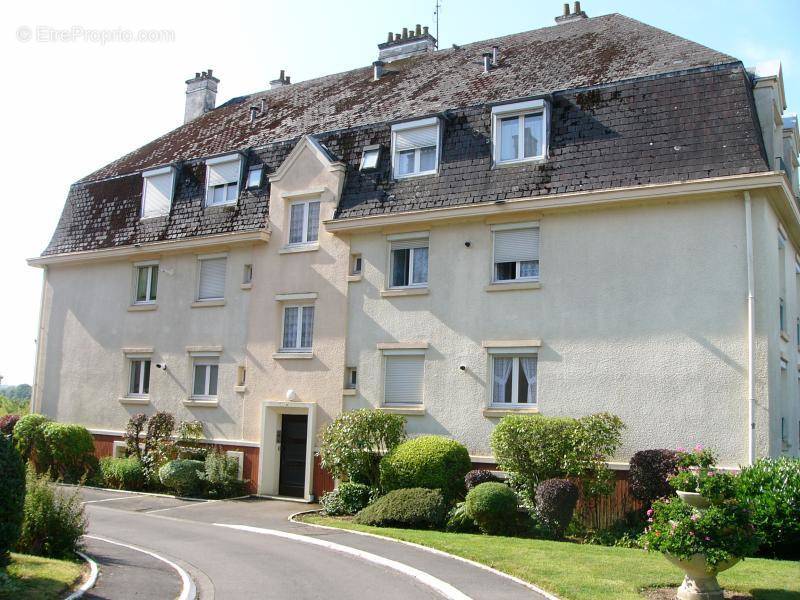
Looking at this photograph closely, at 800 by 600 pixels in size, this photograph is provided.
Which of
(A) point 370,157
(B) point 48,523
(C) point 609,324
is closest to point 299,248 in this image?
(A) point 370,157

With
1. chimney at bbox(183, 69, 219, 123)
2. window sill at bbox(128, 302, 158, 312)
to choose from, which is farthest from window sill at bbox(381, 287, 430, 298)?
chimney at bbox(183, 69, 219, 123)

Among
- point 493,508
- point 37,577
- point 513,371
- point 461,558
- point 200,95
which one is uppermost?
point 200,95

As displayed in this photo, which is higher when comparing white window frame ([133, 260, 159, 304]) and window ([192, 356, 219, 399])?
white window frame ([133, 260, 159, 304])

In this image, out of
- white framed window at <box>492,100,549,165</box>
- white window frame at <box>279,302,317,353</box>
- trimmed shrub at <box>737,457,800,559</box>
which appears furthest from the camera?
white window frame at <box>279,302,317,353</box>

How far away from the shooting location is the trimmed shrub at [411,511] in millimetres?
16203

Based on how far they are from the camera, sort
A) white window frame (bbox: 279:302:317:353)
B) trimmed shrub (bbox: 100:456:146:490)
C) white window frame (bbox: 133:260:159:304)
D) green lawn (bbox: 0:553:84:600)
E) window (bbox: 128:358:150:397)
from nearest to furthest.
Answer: green lawn (bbox: 0:553:84:600) < white window frame (bbox: 279:302:317:353) < trimmed shrub (bbox: 100:456:146:490) < window (bbox: 128:358:150:397) < white window frame (bbox: 133:260:159:304)

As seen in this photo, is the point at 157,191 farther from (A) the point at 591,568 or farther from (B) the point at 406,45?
(A) the point at 591,568

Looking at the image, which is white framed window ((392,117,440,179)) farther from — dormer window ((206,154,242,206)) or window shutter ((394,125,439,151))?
dormer window ((206,154,242,206))

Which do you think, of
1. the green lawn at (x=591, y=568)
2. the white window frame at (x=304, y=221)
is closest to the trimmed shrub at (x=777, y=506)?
the green lawn at (x=591, y=568)

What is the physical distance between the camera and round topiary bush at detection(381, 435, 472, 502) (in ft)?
56.8

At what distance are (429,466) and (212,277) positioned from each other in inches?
380

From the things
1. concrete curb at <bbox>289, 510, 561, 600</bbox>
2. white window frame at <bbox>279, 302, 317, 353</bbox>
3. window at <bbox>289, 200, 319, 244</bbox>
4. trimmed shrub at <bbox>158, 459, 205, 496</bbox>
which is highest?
window at <bbox>289, 200, 319, 244</bbox>

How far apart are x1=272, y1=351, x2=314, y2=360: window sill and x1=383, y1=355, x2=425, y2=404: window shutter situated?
7.51 feet

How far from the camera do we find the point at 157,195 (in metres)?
25.4
